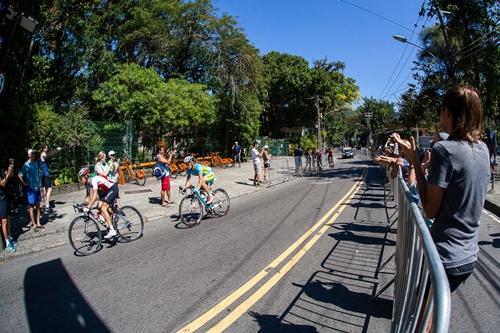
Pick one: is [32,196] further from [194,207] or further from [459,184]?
[459,184]

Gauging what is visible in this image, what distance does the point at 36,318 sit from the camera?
15.8 ft

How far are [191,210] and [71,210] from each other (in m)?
4.63

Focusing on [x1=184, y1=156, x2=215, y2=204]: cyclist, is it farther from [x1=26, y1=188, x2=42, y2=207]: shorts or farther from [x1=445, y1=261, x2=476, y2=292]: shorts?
[x1=445, y1=261, x2=476, y2=292]: shorts

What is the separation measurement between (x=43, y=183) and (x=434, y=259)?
1227cm

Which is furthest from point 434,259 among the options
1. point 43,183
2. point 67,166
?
point 67,166

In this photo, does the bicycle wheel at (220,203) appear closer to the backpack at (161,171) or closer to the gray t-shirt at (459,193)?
the backpack at (161,171)

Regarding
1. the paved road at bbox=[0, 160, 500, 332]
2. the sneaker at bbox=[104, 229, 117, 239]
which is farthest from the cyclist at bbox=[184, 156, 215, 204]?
the sneaker at bbox=[104, 229, 117, 239]

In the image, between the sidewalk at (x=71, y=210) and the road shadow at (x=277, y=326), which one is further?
the sidewalk at (x=71, y=210)

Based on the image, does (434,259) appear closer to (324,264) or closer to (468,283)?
(468,283)

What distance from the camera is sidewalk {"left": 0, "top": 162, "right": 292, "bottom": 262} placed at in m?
9.18

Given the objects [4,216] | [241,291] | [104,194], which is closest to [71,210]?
[4,216]

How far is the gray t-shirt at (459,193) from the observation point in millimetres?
2443

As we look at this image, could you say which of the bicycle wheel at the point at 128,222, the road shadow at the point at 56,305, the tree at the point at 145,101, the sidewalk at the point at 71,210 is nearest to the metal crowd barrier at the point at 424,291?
the road shadow at the point at 56,305

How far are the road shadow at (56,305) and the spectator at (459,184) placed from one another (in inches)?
142
